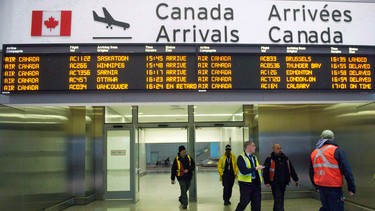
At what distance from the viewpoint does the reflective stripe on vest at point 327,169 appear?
16.7ft

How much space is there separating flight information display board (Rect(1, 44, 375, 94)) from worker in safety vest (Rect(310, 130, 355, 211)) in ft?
3.36

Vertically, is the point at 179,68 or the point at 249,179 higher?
the point at 179,68

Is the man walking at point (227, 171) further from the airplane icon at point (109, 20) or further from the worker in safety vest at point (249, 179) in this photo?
the airplane icon at point (109, 20)

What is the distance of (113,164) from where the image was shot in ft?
33.6

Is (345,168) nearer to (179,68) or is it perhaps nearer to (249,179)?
(249,179)

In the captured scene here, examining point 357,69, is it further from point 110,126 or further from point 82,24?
point 110,126

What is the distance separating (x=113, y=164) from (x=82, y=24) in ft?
16.6

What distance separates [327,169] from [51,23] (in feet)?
15.7

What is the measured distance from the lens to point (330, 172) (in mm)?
5109

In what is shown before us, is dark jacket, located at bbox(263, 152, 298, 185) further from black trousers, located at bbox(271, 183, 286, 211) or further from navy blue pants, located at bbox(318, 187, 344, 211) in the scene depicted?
navy blue pants, located at bbox(318, 187, 344, 211)

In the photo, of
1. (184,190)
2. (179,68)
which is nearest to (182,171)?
(184,190)

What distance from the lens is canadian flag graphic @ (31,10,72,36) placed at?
20.0 feet

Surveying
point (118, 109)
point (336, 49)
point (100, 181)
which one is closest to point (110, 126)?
point (118, 109)

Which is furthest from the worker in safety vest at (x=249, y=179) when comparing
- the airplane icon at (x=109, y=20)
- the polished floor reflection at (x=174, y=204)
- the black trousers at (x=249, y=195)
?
the airplane icon at (x=109, y=20)
